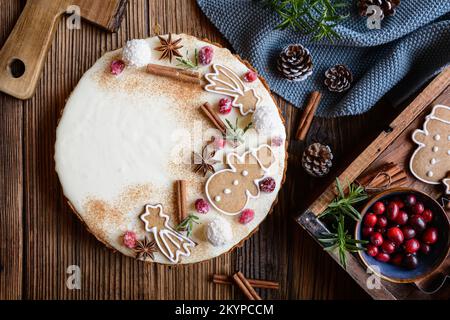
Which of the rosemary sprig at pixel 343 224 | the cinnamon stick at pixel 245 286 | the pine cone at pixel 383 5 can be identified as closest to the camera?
the rosemary sprig at pixel 343 224

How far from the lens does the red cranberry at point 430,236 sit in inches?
61.7

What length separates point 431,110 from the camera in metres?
1.61

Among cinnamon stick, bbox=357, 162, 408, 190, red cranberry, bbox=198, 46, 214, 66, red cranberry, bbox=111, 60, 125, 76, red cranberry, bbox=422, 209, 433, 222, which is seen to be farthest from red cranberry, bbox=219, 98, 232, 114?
red cranberry, bbox=422, 209, 433, 222

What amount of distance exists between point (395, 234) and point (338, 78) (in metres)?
0.56

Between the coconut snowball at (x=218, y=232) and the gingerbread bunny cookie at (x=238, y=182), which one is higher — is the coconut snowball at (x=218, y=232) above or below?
below

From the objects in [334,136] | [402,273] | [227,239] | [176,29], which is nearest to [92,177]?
[227,239]

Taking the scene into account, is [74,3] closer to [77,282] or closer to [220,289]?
[77,282]

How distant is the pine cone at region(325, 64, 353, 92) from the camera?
171 centimetres

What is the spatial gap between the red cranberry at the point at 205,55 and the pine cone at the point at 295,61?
242mm

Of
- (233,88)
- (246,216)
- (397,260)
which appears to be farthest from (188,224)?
(397,260)

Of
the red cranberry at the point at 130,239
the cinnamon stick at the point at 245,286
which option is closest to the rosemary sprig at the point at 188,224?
the red cranberry at the point at 130,239

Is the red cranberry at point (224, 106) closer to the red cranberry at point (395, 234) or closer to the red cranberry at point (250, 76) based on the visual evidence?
the red cranberry at point (250, 76)

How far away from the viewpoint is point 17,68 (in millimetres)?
1760

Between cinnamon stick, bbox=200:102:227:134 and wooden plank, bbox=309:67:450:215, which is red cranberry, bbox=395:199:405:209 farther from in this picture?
cinnamon stick, bbox=200:102:227:134
